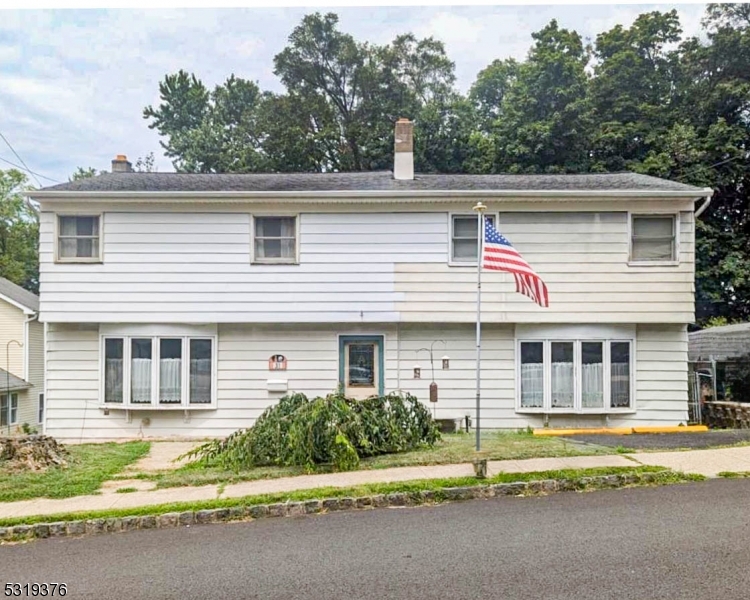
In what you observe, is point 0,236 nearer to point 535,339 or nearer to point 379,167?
point 379,167

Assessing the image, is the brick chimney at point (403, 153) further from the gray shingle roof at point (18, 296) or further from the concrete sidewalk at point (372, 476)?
the gray shingle roof at point (18, 296)

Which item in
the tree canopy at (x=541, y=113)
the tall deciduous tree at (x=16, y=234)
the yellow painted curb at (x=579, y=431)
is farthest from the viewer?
the tall deciduous tree at (x=16, y=234)

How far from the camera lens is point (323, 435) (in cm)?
789

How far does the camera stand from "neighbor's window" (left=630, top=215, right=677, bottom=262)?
38.4 feet

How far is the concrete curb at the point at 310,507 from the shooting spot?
5.84m

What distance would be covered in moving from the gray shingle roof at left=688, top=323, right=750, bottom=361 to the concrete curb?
8.75 meters

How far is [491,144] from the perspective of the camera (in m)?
25.8

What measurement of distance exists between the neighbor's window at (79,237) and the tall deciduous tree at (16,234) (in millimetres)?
30502

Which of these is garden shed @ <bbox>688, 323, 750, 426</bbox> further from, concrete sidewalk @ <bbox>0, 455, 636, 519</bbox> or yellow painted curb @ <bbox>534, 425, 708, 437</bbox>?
concrete sidewalk @ <bbox>0, 455, 636, 519</bbox>

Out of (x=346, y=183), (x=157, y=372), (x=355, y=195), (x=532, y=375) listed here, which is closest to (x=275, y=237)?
(x=355, y=195)

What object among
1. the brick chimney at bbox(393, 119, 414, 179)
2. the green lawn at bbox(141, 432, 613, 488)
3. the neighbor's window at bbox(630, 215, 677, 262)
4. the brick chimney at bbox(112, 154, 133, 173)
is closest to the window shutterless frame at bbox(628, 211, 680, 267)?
the neighbor's window at bbox(630, 215, 677, 262)

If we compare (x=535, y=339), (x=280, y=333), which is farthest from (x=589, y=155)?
(x=280, y=333)

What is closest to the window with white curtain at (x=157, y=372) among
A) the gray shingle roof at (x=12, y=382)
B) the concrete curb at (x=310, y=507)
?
the concrete curb at (x=310, y=507)

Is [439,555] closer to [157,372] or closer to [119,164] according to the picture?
[157,372]
